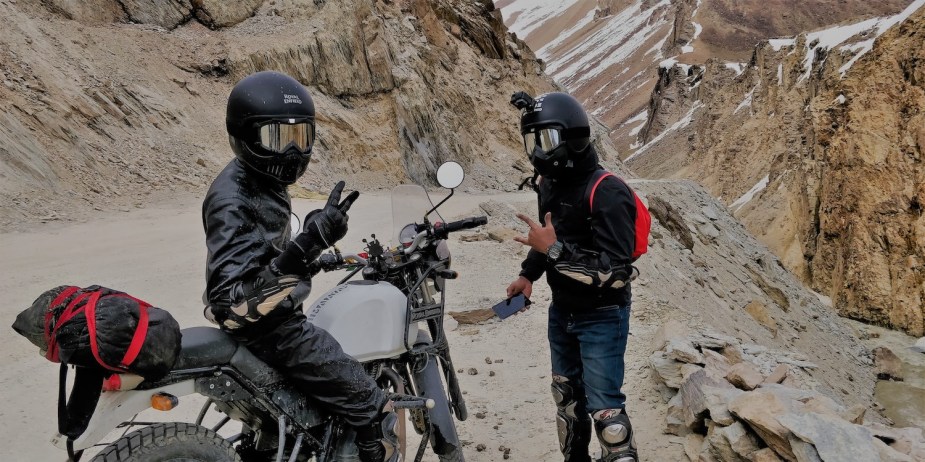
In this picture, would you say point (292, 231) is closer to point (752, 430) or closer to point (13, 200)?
point (752, 430)

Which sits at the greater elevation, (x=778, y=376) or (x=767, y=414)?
(x=767, y=414)

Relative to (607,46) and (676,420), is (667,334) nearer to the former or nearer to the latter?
(676,420)

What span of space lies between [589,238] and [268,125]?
5.49 feet

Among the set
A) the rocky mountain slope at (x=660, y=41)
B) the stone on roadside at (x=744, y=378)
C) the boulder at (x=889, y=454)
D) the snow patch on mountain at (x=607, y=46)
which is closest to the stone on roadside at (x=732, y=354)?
the stone on roadside at (x=744, y=378)

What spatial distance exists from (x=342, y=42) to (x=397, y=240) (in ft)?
78.5

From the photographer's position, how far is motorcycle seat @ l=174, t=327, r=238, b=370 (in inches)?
91.0

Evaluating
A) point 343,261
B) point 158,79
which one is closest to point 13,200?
point 158,79

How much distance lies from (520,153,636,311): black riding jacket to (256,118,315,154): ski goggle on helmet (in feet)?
4.46

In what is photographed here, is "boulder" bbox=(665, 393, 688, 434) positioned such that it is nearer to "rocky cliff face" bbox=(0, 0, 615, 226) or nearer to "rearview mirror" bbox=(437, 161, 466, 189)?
"rearview mirror" bbox=(437, 161, 466, 189)

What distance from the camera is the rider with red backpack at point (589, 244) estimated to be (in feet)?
9.97

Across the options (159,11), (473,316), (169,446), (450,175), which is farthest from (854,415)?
(159,11)

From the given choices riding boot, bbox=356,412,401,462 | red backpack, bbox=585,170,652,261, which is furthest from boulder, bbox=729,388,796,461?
riding boot, bbox=356,412,401,462

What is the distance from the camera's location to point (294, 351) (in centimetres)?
248

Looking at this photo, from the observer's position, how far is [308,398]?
105 inches
